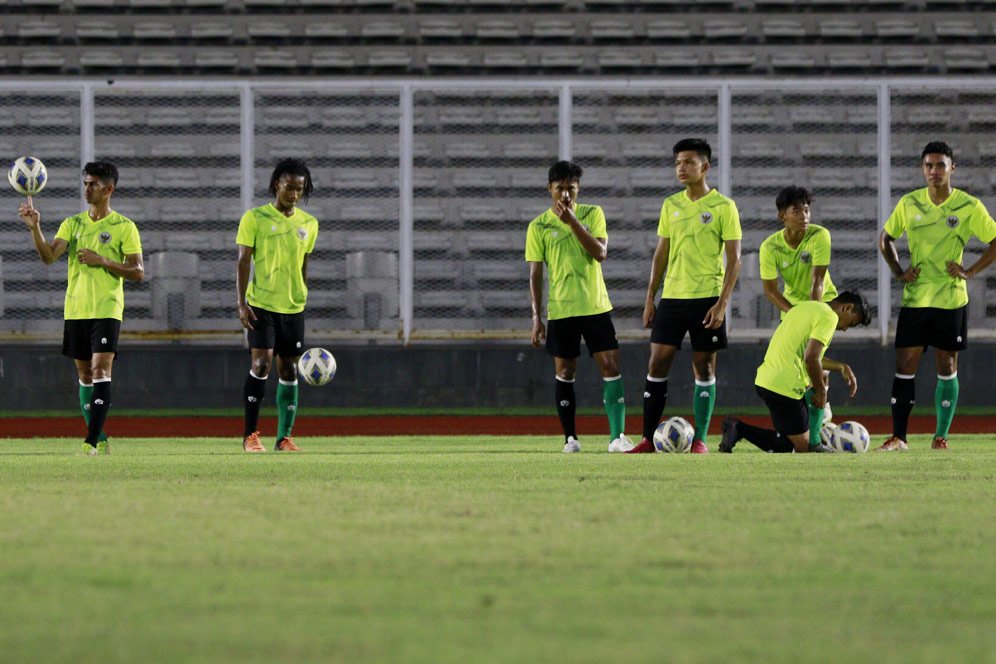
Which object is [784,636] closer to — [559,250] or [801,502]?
[801,502]

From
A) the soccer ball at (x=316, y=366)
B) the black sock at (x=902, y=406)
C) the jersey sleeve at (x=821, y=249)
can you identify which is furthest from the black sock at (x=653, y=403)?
the soccer ball at (x=316, y=366)

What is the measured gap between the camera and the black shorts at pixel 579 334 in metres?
8.53

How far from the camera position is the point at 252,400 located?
8977mm

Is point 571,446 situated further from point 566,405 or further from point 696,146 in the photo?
point 696,146

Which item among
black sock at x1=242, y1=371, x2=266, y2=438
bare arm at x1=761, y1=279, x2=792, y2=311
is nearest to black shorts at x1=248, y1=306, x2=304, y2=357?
black sock at x1=242, y1=371, x2=266, y2=438

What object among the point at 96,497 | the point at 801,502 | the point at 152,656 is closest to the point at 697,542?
the point at 801,502

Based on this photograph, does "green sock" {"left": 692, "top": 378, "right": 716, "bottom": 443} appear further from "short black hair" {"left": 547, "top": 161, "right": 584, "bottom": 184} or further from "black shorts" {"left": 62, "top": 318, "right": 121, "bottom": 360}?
"black shorts" {"left": 62, "top": 318, "right": 121, "bottom": 360}

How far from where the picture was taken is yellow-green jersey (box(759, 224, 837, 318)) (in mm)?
8773

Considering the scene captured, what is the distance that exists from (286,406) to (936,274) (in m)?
3.81

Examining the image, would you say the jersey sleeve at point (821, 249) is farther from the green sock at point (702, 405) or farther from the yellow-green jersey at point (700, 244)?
the green sock at point (702, 405)

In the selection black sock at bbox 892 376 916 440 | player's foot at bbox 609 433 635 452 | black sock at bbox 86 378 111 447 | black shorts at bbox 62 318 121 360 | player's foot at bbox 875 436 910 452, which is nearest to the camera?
black sock at bbox 86 378 111 447

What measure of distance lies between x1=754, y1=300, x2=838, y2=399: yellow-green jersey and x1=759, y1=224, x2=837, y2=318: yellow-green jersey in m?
1.09

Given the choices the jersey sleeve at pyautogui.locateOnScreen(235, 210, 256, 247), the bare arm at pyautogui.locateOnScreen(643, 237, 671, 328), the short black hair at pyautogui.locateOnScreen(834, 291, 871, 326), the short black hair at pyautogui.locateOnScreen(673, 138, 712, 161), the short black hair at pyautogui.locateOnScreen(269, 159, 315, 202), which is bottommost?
the short black hair at pyautogui.locateOnScreen(834, 291, 871, 326)

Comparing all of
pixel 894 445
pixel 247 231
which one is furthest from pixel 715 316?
pixel 247 231
